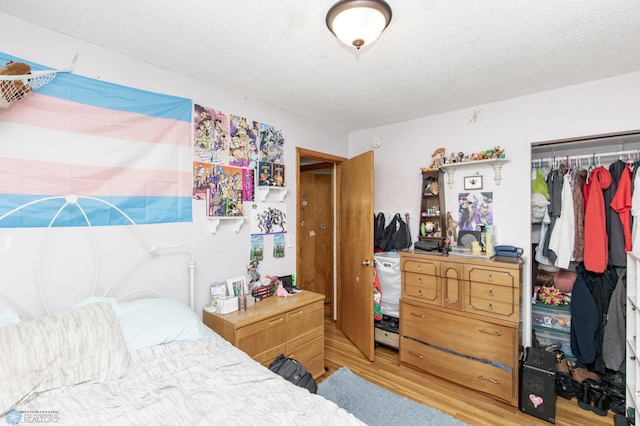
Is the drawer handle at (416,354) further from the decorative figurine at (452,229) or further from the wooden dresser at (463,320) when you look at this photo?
the decorative figurine at (452,229)

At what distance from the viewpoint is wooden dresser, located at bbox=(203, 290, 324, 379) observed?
2.01 m

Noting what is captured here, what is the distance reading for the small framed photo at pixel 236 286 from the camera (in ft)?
7.48

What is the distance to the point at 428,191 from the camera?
3.05m

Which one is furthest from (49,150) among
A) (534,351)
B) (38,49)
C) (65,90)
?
(534,351)

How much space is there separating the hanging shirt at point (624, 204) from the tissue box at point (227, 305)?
9.84ft

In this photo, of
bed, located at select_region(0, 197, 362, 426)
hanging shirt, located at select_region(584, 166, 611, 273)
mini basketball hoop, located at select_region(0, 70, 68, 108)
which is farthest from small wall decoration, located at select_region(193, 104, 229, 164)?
hanging shirt, located at select_region(584, 166, 611, 273)

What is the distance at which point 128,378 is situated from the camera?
1349 millimetres

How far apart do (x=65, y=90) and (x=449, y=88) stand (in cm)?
270

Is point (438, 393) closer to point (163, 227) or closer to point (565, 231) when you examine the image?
point (565, 231)

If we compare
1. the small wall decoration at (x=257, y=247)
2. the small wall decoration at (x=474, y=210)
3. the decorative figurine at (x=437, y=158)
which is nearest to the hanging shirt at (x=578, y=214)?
the small wall decoration at (x=474, y=210)

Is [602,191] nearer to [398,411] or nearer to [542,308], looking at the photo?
[542,308]

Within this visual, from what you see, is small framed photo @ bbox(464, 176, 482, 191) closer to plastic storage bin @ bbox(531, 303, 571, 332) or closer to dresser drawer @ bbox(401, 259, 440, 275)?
dresser drawer @ bbox(401, 259, 440, 275)

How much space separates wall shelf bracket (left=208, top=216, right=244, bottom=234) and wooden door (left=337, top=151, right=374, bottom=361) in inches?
50.0

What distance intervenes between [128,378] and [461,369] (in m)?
2.44
